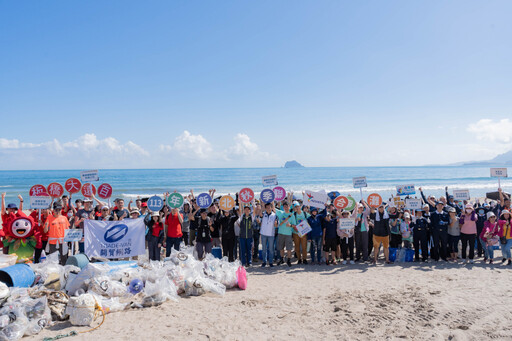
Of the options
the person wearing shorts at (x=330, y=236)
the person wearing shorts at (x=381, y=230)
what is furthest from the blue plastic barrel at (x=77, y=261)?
the person wearing shorts at (x=381, y=230)

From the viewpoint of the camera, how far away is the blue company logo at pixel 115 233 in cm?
861

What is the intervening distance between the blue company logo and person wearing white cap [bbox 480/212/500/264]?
10.9 m

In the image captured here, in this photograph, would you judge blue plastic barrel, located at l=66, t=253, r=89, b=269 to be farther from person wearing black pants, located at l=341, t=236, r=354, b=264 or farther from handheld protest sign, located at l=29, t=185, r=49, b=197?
person wearing black pants, located at l=341, t=236, r=354, b=264

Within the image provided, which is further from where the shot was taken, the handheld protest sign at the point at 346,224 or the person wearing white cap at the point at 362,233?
the person wearing white cap at the point at 362,233

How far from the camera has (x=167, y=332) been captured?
5324mm

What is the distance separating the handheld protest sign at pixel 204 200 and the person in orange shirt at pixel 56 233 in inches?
150

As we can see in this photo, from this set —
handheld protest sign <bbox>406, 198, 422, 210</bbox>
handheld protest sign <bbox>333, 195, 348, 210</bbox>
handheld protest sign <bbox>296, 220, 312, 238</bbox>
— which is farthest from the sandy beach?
handheld protest sign <bbox>406, 198, 422, 210</bbox>

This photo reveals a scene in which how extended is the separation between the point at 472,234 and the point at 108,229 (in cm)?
1085

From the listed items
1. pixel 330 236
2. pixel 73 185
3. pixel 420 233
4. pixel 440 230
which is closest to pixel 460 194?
pixel 440 230

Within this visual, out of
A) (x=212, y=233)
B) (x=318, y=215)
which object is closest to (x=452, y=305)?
(x=318, y=215)

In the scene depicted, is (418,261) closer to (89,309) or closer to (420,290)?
(420,290)

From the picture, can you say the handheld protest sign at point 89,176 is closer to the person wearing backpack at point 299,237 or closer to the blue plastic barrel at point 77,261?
the blue plastic barrel at point 77,261

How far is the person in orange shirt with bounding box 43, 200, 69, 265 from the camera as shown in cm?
841

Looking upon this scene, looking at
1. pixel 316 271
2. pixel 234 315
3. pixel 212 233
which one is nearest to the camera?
pixel 234 315
